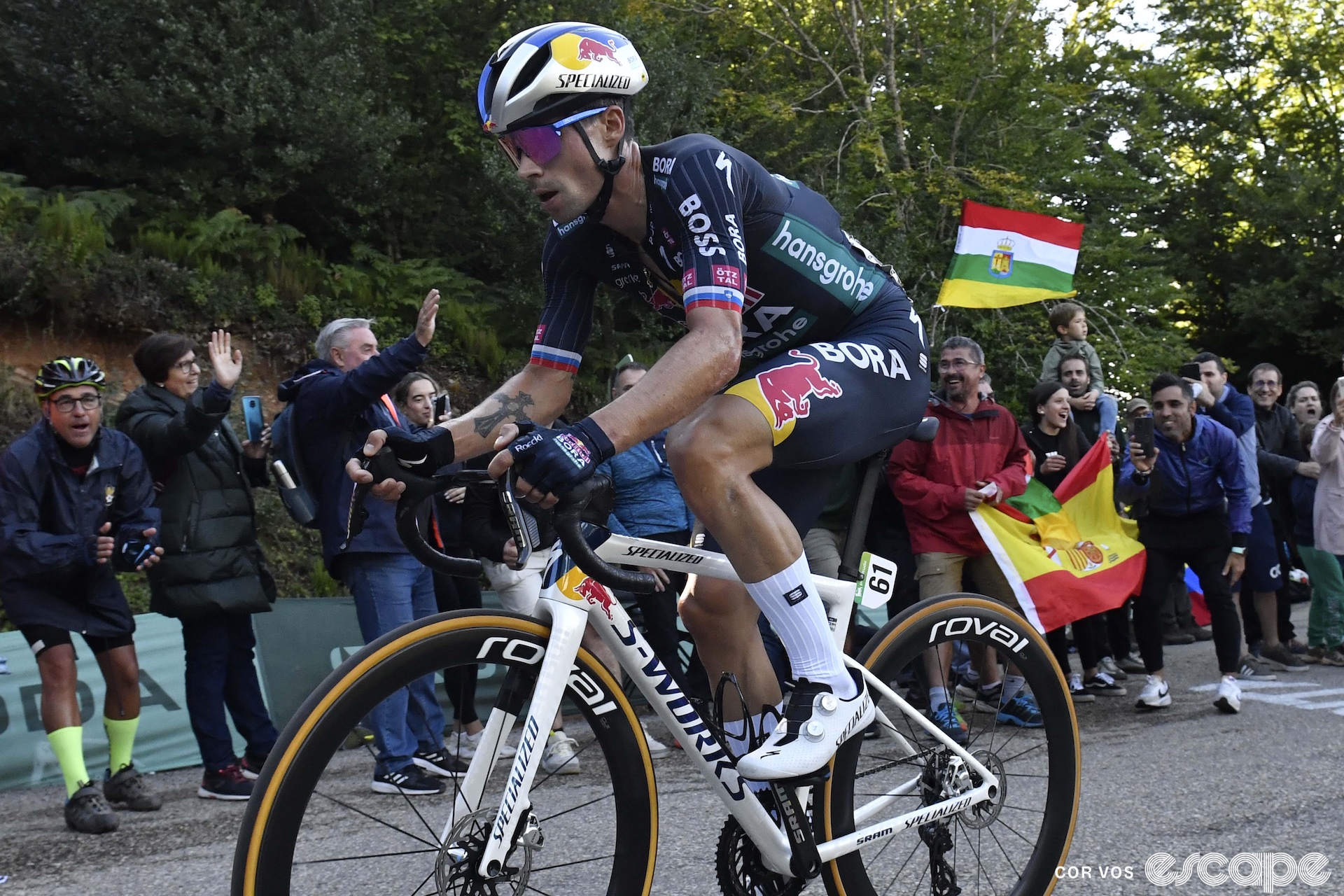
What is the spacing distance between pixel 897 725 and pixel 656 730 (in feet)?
2.19

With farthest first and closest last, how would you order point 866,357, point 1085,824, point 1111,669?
point 1111,669 < point 1085,824 < point 866,357

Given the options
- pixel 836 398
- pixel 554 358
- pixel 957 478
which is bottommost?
pixel 957 478

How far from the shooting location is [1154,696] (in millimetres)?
7551

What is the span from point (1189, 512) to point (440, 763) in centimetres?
634

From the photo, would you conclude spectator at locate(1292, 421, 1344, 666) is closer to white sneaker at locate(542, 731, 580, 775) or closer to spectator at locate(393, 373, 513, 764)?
spectator at locate(393, 373, 513, 764)

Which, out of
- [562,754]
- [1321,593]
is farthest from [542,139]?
[1321,593]

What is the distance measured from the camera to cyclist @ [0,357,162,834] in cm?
547

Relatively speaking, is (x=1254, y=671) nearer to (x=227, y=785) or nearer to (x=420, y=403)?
A: (x=420, y=403)

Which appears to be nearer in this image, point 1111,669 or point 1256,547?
point 1111,669

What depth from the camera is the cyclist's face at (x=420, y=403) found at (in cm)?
676

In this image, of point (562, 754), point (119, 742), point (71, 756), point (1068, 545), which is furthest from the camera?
point (1068, 545)

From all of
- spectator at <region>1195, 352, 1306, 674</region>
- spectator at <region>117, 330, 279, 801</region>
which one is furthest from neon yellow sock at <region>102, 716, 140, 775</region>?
spectator at <region>1195, 352, 1306, 674</region>

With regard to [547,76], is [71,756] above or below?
below

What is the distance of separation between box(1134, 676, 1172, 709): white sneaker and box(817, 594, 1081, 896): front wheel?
4292 mm
